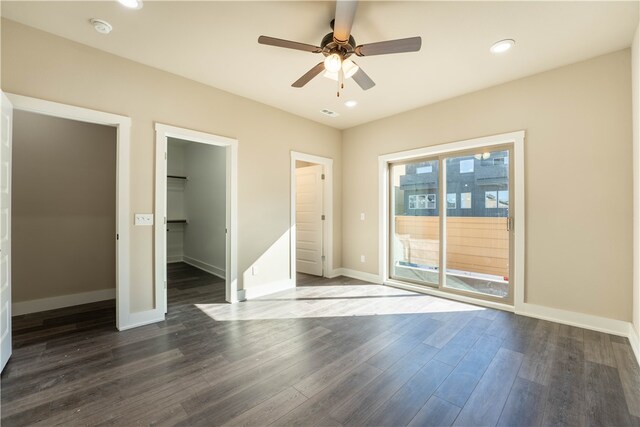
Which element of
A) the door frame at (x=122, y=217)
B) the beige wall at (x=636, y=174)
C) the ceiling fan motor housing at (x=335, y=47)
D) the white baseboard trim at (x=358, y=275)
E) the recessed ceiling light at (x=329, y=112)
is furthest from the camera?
the white baseboard trim at (x=358, y=275)

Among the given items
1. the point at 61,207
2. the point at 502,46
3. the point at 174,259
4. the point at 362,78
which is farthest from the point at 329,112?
the point at 174,259

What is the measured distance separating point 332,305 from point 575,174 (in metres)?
3.22

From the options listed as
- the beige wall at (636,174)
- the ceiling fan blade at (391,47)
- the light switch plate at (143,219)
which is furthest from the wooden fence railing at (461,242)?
the light switch plate at (143,219)

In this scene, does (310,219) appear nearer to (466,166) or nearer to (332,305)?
(332,305)

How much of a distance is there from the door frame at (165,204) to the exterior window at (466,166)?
3.27 metres

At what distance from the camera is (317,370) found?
216cm

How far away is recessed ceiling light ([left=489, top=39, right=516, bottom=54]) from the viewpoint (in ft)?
8.36

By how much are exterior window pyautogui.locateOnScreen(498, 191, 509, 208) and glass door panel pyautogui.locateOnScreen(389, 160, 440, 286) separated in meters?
0.81

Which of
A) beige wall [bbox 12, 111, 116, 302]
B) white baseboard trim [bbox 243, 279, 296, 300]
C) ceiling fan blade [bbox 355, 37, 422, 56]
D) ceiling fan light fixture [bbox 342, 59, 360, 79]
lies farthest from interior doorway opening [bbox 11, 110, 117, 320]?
ceiling fan blade [bbox 355, 37, 422, 56]

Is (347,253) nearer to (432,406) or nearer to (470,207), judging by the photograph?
(470,207)

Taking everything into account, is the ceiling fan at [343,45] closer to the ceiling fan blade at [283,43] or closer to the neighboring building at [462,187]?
the ceiling fan blade at [283,43]

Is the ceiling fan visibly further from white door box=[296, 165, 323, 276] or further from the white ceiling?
white door box=[296, 165, 323, 276]

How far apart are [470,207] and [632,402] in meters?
2.44

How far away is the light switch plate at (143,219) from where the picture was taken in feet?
9.77
